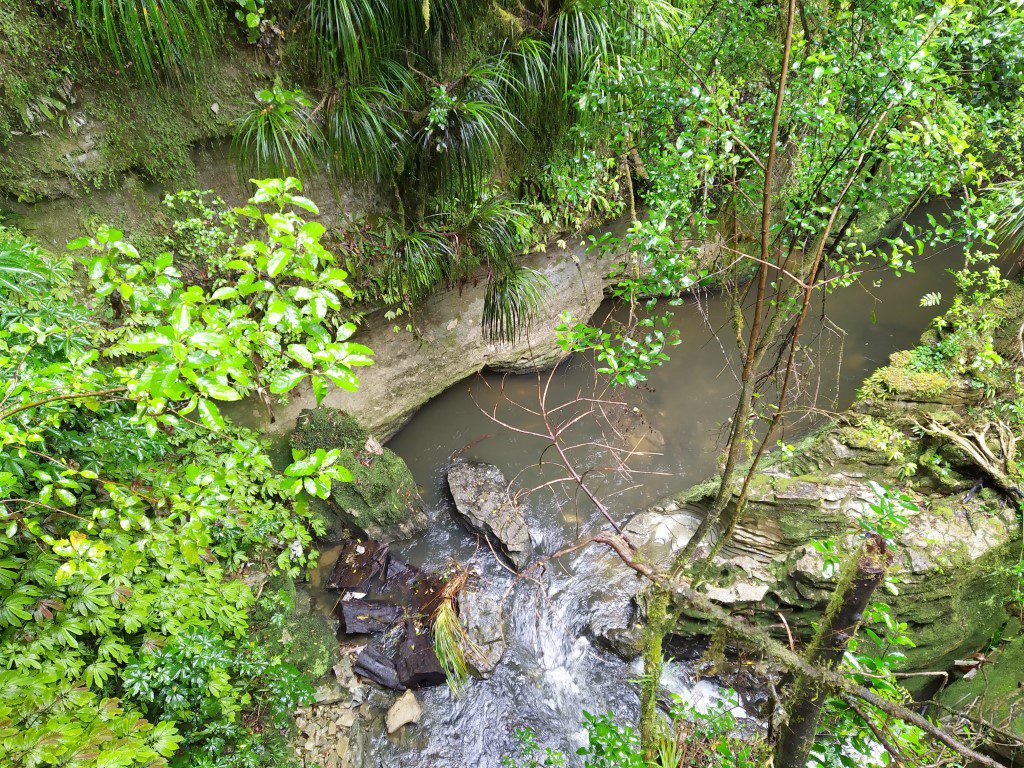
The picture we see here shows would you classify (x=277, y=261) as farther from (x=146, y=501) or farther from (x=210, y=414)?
(x=146, y=501)

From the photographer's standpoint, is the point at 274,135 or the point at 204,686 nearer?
the point at 204,686

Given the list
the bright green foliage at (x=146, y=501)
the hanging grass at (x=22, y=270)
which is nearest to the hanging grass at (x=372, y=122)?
the bright green foliage at (x=146, y=501)

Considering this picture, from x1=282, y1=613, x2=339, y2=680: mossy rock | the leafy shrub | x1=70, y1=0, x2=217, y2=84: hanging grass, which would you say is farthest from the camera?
x1=282, y1=613, x2=339, y2=680: mossy rock

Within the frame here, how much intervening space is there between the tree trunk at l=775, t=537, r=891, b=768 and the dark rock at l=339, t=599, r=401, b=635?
104 inches

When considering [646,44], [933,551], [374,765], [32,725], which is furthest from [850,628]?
[646,44]

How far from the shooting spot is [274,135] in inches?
117

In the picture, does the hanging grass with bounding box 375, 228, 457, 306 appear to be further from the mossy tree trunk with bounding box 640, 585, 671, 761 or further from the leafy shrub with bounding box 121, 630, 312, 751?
the mossy tree trunk with bounding box 640, 585, 671, 761

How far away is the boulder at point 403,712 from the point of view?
3.19 metres

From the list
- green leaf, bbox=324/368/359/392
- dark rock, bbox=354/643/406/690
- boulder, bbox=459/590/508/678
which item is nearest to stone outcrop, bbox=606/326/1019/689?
boulder, bbox=459/590/508/678

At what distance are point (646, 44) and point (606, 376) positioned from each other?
282cm

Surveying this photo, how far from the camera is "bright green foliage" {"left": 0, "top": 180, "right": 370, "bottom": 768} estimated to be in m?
1.16

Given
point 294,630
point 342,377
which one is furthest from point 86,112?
point 294,630

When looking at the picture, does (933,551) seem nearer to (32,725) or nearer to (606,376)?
(606,376)

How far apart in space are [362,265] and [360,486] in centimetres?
173
